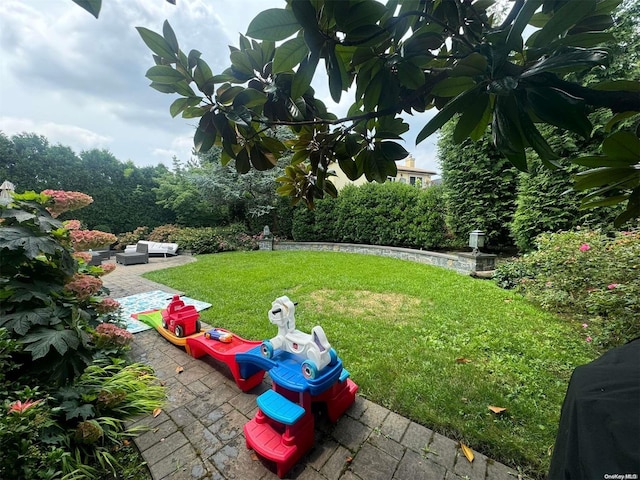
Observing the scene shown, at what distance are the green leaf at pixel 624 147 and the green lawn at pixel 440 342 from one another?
5.75 feet

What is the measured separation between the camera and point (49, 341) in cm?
132

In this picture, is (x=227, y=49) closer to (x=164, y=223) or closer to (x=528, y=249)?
(x=528, y=249)

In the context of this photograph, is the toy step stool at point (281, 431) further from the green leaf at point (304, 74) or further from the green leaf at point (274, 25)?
the green leaf at point (274, 25)

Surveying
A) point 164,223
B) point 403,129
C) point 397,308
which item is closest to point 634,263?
point 397,308

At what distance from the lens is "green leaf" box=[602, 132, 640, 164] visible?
0.66 meters

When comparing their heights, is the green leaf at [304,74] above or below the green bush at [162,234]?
above

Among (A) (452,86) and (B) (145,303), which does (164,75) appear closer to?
(A) (452,86)

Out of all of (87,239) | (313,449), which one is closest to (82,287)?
(87,239)

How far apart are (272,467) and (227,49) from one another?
83.4 inches

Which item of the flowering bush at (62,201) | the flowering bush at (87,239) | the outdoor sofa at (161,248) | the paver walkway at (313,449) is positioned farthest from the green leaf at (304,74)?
the outdoor sofa at (161,248)

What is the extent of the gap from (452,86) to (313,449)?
2.03 metres

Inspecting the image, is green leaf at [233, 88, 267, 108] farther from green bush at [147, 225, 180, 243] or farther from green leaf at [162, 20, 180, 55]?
green bush at [147, 225, 180, 243]

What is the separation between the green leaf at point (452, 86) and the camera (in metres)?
0.59

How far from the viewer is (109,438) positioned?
63.6 inches
